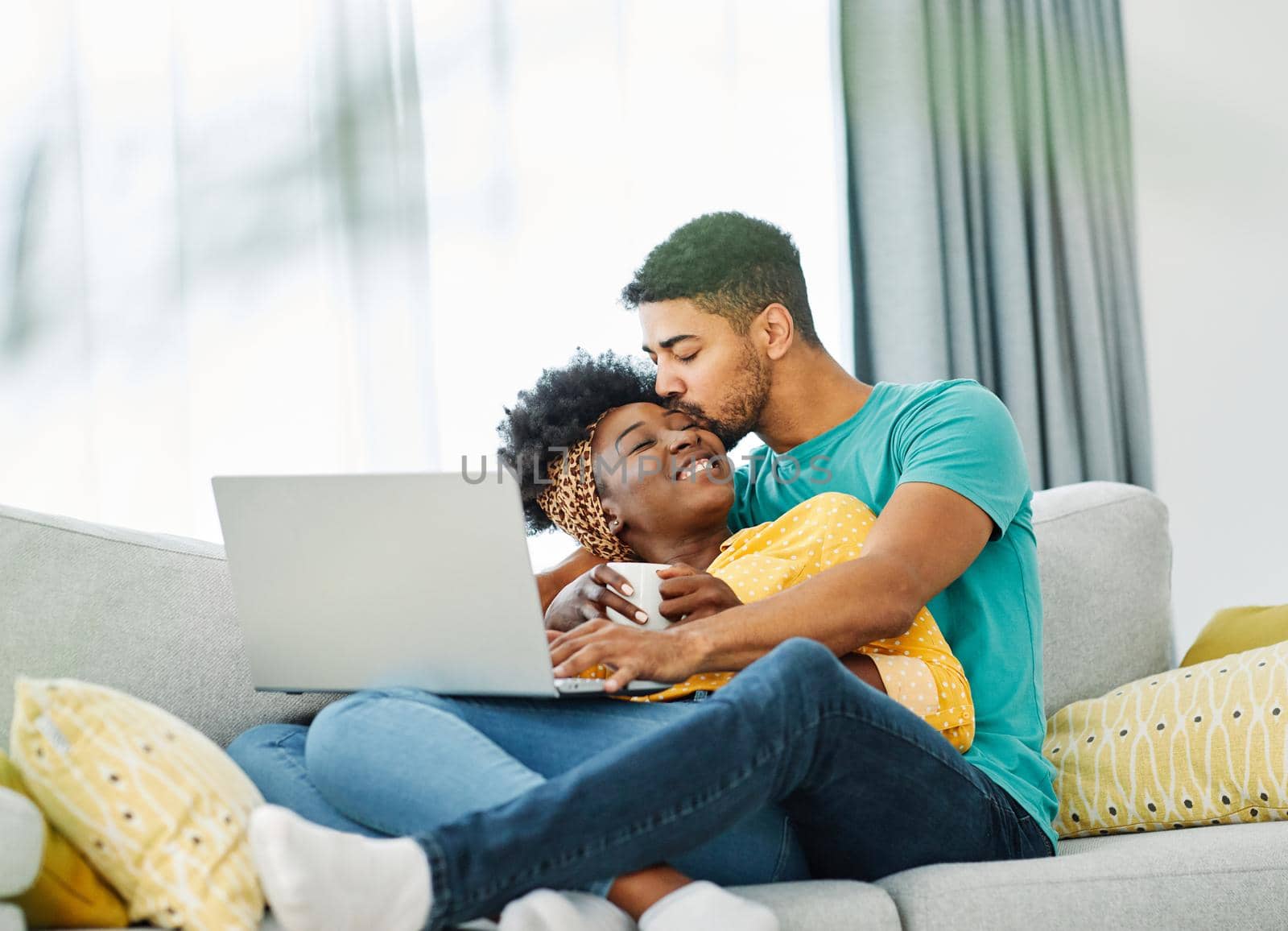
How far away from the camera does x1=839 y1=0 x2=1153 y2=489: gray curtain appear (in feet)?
9.47

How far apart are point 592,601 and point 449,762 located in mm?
393

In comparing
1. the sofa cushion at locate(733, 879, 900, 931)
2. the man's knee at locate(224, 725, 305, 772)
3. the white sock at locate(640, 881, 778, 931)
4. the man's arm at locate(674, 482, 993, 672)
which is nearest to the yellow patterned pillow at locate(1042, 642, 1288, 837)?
the man's arm at locate(674, 482, 993, 672)

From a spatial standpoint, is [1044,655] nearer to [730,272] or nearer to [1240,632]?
[1240,632]

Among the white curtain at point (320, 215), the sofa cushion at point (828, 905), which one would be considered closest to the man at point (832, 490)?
the sofa cushion at point (828, 905)

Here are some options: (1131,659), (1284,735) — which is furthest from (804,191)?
(1284,735)

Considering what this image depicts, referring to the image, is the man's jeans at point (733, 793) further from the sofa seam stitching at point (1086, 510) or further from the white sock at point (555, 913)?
the sofa seam stitching at point (1086, 510)

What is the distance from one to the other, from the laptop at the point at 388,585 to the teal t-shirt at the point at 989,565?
493 millimetres

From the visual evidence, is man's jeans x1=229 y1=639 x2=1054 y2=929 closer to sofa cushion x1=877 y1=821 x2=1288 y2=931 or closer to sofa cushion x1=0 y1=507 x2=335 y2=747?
sofa cushion x1=877 y1=821 x2=1288 y2=931

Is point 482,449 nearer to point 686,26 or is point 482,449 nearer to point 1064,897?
point 686,26

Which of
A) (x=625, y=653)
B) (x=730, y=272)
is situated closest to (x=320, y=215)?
(x=730, y=272)

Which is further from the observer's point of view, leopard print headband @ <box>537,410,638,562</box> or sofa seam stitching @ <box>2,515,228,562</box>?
leopard print headband @ <box>537,410,638,562</box>

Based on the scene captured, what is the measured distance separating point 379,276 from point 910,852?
5.42 feet

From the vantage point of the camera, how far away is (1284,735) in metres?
1.64

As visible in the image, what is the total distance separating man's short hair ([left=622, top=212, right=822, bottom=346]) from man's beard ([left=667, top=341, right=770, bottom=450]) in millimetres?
59
